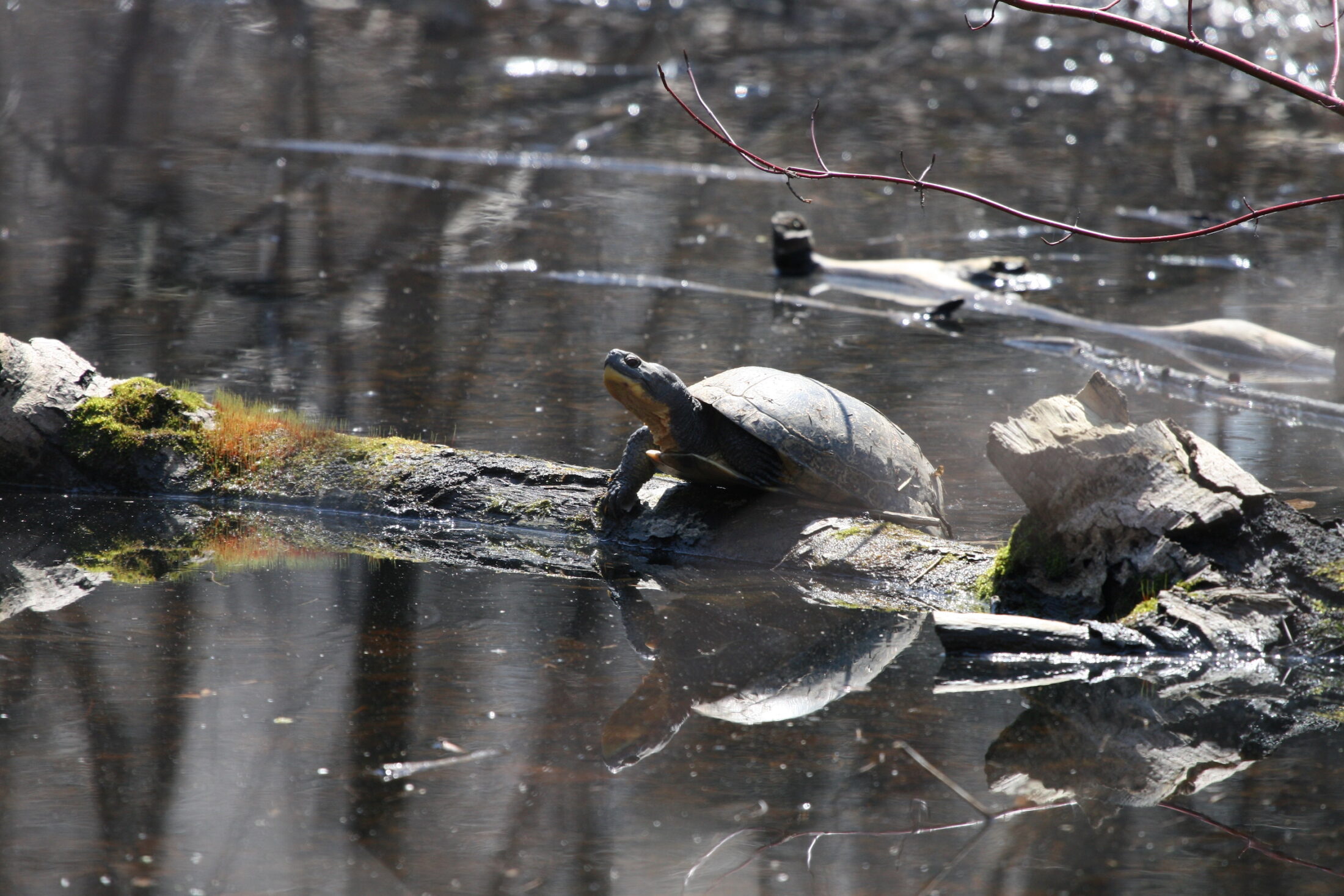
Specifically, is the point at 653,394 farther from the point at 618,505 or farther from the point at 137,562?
the point at 137,562

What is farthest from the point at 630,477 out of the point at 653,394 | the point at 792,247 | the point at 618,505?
the point at 792,247

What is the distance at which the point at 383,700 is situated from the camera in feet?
13.9

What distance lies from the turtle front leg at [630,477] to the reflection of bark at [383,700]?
92 cm

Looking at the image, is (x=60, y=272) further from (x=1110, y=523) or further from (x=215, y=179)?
(x=1110, y=523)

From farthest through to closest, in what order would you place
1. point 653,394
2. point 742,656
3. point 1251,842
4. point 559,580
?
point 653,394 < point 559,580 < point 742,656 < point 1251,842

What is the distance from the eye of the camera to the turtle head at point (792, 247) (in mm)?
12141

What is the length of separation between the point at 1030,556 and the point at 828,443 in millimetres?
1045

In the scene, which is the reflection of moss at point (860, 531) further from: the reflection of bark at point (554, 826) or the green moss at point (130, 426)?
the green moss at point (130, 426)

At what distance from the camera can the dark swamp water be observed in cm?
349

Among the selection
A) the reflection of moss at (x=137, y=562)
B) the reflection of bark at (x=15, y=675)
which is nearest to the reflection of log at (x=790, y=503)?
the reflection of moss at (x=137, y=562)

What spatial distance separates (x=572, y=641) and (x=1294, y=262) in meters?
11.0

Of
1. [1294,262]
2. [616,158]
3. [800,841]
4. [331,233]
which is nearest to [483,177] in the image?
[616,158]

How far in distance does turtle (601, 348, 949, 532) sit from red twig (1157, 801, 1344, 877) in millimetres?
2216

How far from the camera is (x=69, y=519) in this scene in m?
6.09
